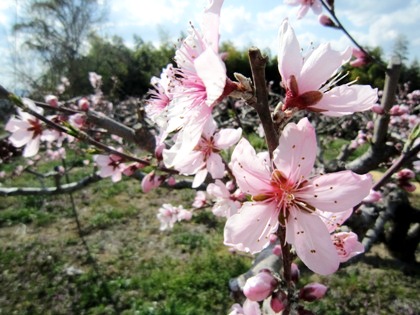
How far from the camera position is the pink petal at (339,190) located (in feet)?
2.22

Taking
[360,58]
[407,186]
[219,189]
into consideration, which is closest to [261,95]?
[219,189]

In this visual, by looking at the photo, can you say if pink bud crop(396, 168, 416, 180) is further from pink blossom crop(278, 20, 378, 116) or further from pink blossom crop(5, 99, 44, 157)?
pink blossom crop(5, 99, 44, 157)

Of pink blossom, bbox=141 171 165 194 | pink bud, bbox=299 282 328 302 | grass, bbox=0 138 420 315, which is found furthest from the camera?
grass, bbox=0 138 420 315

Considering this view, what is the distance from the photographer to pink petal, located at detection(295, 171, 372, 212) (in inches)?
26.7

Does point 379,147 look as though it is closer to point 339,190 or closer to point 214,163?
point 214,163

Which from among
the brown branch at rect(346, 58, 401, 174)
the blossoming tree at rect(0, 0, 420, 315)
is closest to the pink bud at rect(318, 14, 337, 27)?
the brown branch at rect(346, 58, 401, 174)

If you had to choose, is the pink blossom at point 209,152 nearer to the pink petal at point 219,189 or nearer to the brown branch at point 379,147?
the pink petal at point 219,189

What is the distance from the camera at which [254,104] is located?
683 millimetres

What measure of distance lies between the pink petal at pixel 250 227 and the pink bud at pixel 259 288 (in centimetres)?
19

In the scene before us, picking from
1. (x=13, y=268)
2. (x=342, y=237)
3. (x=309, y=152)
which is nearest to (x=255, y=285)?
(x=342, y=237)

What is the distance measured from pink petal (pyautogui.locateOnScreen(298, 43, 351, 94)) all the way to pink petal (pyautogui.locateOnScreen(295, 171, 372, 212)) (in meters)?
0.19

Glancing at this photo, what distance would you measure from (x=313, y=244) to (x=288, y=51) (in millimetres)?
402

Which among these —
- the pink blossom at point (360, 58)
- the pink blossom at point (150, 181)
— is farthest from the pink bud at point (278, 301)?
the pink blossom at point (360, 58)

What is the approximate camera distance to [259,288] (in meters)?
0.87
